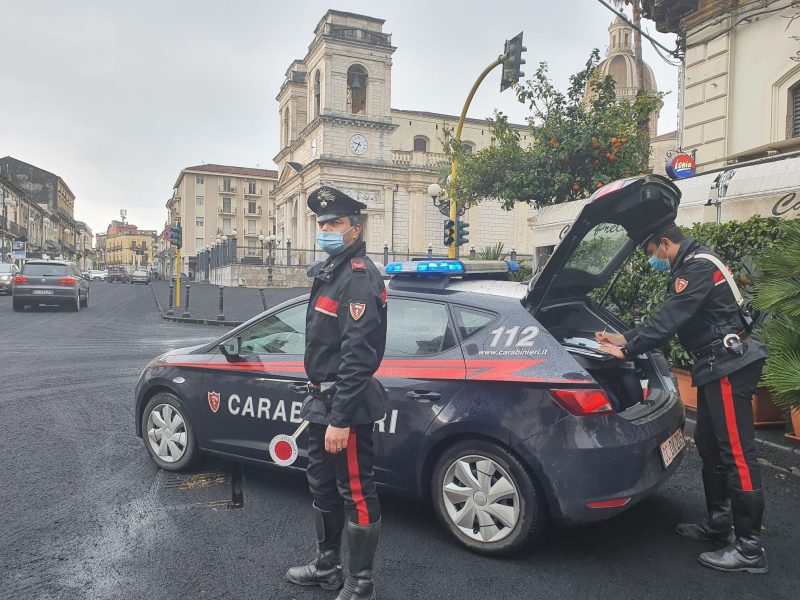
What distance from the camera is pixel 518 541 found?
320 centimetres

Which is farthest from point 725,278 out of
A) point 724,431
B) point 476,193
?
point 476,193

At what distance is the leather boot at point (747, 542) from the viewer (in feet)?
10.4

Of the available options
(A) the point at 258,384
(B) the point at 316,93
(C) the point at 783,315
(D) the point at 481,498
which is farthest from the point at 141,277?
(D) the point at 481,498

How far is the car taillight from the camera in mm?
3102

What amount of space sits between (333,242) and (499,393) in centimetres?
117

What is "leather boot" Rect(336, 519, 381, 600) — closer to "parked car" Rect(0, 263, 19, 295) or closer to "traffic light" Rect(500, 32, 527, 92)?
"traffic light" Rect(500, 32, 527, 92)

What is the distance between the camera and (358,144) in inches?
1948

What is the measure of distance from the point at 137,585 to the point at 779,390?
4.06 m

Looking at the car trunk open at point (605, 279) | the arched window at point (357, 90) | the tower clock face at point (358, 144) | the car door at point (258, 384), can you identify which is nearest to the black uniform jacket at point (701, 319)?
the car trunk open at point (605, 279)

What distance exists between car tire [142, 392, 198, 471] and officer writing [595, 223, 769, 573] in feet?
9.50

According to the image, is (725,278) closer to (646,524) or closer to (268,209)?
(646,524)

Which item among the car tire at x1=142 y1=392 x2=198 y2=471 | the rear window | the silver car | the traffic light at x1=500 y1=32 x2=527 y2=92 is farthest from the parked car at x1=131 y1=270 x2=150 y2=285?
the car tire at x1=142 y1=392 x2=198 y2=471

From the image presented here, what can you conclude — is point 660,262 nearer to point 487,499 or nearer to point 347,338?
point 487,499

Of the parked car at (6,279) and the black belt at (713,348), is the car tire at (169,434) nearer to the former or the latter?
the black belt at (713,348)
